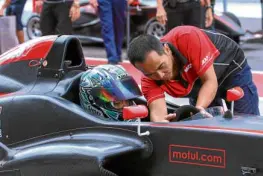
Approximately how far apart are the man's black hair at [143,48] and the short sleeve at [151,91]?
15.3 inches

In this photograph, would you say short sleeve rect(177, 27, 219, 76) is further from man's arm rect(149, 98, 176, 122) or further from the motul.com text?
the motul.com text

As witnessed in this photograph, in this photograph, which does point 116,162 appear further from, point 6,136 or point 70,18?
point 70,18

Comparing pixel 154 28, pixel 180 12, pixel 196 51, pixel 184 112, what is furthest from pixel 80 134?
pixel 154 28

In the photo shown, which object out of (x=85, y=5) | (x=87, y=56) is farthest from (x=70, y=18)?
(x=85, y=5)

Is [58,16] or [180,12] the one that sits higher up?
[180,12]

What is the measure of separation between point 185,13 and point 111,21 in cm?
127

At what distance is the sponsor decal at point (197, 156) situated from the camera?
11.9 feet

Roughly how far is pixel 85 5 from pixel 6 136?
25.8 ft

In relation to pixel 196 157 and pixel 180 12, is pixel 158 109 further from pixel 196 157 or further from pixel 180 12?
pixel 180 12

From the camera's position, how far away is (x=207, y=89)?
4.17 m

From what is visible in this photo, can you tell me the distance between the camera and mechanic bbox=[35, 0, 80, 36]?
28.9 ft

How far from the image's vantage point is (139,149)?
384 cm

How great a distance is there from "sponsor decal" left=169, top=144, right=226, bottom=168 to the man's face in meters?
0.48

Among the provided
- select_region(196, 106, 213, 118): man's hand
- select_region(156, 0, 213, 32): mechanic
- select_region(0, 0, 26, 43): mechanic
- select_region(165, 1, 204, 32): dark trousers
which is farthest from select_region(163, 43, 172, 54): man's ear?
select_region(0, 0, 26, 43): mechanic
